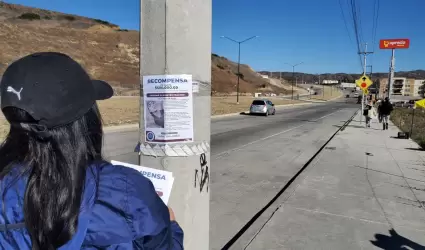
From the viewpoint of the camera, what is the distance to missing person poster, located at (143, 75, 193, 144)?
2.08m

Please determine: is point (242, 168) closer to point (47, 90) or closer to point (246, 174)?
point (246, 174)

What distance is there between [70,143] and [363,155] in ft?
35.4

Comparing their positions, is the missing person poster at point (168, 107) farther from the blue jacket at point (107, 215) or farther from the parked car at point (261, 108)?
the parked car at point (261, 108)

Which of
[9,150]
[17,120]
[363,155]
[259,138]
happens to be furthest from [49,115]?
[259,138]

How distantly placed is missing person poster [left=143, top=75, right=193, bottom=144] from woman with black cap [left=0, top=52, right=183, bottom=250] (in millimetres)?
873

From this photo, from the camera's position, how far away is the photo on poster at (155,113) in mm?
2090

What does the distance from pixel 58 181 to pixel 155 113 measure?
39.8 inches

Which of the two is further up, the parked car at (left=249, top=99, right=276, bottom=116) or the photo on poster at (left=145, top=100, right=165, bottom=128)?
the photo on poster at (left=145, top=100, right=165, bottom=128)

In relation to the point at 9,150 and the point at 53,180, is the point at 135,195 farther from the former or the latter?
the point at 9,150

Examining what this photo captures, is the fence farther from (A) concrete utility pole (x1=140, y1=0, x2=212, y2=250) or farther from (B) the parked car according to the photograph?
(A) concrete utility pole (x1=140, y1=0, x2=212, y2=250)

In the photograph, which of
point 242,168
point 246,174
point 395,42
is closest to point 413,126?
point 242,168

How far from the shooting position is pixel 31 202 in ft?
3.64

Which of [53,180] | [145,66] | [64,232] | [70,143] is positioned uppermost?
[145,66]

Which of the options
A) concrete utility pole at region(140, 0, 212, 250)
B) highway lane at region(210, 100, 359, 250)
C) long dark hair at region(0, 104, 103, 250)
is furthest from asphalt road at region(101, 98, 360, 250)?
long dark hair at region(0, 104, 103, 250)
